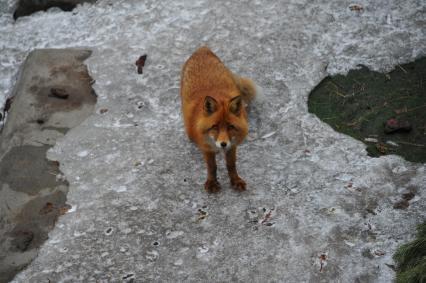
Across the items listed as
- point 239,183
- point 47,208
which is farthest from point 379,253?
point 47,208

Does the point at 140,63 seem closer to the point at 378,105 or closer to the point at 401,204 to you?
the point at 378,105

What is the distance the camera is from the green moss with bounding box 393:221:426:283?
3713 mm

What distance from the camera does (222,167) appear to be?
578 centimetres

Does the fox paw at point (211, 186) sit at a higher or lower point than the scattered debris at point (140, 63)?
lower

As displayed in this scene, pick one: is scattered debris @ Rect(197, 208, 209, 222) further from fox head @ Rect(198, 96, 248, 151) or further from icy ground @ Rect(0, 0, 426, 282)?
fox head @ Rect(198, 96, 248, 151)

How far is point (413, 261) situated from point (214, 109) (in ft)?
6.97

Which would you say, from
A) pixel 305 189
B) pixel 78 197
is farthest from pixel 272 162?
pixel 78 197

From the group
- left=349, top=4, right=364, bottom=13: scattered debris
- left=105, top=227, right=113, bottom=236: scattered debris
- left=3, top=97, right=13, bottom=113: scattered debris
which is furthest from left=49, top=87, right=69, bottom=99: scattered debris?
left=349, top=4, right=364, bottom=13: scattered debris

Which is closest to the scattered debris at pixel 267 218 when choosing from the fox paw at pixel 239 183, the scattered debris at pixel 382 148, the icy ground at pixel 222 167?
the icy ground at pixel 222 167

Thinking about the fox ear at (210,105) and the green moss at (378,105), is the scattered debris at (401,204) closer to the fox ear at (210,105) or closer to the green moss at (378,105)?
the green moss at (378,105)

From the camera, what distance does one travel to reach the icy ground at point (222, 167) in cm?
473

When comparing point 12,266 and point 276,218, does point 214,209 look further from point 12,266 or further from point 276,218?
point 12,266

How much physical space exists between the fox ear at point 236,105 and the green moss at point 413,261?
1.87 m

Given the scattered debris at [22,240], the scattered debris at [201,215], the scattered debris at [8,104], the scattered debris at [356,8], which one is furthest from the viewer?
the scattered debris at [356,8]
